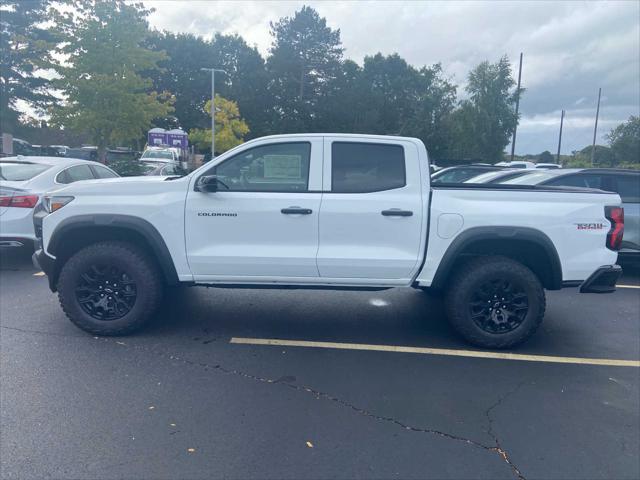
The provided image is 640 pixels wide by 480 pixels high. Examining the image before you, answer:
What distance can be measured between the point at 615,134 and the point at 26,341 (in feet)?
145

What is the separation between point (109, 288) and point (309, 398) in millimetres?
2318

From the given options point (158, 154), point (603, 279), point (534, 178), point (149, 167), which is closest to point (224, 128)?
point (158, 154)

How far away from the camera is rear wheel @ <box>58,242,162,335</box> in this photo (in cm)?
477

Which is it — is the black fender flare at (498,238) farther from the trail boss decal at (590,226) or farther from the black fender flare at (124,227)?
the black fender flare at (124,227)

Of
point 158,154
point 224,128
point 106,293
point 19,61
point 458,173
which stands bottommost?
Result: point 106,293

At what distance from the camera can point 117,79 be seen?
18.5 metres

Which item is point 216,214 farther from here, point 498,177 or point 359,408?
point 498,177

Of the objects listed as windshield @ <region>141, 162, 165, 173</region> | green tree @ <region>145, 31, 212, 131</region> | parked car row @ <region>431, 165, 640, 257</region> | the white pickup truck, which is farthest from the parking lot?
green tree @ <region>145, 31, 212, 131</region>

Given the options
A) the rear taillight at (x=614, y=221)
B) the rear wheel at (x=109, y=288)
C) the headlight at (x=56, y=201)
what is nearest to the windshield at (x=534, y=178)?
the rear taillight at (x=614, y=221)

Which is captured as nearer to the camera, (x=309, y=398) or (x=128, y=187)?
(x=309, y=398)

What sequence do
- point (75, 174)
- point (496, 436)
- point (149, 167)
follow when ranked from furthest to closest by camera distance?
point (149, 167), point (75, 174), point (496, 436)

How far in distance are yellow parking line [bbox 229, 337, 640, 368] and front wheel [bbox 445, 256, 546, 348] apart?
5.4 inches

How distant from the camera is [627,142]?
125 ft

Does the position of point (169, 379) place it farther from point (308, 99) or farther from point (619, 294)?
point (308, 99)
